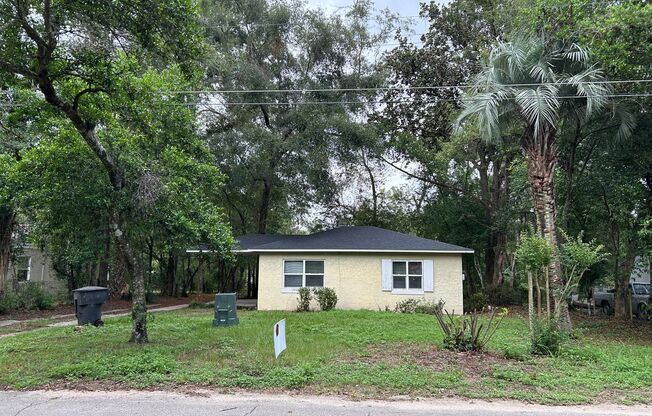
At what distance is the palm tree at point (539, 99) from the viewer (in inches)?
443

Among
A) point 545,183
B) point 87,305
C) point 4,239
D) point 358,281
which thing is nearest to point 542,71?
point 545,183

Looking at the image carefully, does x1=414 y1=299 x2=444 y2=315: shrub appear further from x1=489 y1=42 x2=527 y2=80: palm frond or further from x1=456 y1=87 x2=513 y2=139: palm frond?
x1=489 y1=42 x2=527 y2=80: palm frond

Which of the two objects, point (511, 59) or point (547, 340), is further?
point (511, 59)

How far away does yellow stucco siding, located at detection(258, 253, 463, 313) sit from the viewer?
17609mm

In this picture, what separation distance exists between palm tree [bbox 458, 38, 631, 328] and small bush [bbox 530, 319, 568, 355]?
3.01 meters

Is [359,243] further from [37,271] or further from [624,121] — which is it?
[37,271]

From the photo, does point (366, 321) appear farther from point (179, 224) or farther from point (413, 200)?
point (413, 200)

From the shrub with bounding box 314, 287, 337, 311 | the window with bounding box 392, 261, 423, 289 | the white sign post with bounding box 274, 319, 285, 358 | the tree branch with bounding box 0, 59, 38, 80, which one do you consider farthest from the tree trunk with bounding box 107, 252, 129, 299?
the white sign post with bounding box 274, 319, 285, 358

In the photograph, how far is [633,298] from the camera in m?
19.6

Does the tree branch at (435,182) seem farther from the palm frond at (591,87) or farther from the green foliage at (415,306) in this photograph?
the palm frond at (591,87)

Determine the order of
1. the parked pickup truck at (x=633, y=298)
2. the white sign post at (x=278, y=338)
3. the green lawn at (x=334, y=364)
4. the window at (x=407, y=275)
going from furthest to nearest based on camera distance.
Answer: the parked pickup truck at (x=633, y=298) → the window at (x=407, y=275) → the white sign post at (x=278, y=338) → the green lawn at (x=334, y=364)

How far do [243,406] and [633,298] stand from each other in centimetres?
1977

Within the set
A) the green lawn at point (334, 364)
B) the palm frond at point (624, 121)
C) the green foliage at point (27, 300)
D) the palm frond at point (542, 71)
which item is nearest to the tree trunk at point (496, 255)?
the palm frond at point (624, 121)

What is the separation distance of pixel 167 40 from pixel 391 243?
1209 cm
